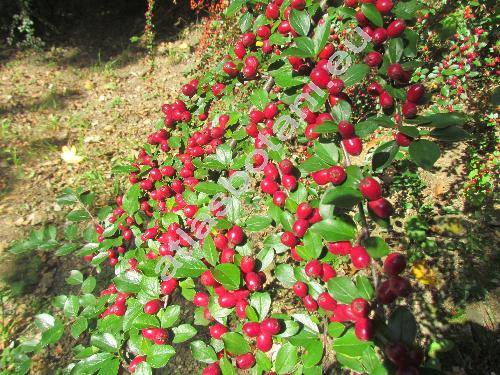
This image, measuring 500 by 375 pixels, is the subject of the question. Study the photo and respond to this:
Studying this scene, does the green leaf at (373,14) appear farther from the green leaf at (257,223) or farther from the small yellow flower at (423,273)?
the small yellow flower at (423,273)

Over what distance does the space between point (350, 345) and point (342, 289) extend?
115mm

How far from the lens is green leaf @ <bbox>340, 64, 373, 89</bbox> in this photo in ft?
2.92

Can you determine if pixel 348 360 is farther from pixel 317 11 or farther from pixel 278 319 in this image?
pixel 317 11

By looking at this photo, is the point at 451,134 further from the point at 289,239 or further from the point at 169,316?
the point at 169,316

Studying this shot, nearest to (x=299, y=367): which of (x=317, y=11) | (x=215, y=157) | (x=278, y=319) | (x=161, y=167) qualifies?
(x=278, y=319)

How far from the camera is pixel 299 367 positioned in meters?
0.86

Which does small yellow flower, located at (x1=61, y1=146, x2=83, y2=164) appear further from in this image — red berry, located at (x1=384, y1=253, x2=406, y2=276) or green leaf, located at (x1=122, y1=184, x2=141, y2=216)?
red berry, located at (x1=384, y1=253, x2=406, y2=276)

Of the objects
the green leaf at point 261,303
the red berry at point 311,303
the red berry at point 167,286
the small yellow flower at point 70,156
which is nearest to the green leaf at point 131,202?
the red berry at point 167,286

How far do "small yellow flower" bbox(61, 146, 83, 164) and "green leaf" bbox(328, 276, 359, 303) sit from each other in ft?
11.4

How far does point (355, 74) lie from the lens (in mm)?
898

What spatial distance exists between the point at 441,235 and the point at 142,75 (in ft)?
→ 13.5

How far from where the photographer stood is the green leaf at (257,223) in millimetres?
987

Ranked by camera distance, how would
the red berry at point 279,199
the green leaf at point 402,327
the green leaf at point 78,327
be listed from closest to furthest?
the green leaf at point 402,327 → the red berry at point 279,199 → the green leaf at point 78,327

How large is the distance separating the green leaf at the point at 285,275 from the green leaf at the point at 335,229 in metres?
0.24
